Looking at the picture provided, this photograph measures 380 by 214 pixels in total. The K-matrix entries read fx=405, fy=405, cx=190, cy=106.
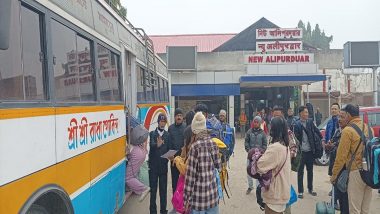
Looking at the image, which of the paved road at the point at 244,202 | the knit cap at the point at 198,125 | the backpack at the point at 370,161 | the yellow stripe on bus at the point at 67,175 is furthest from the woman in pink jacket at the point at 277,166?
the paved road at the point at 244,202

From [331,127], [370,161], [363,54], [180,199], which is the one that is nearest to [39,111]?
[180,199]

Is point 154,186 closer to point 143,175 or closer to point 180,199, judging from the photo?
point 143,175

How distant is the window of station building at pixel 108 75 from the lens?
491cm

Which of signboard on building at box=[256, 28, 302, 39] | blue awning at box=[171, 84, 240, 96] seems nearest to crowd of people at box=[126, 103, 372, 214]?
blue awning at box=[171, 84, 240, 96]

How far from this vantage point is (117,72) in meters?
5.88

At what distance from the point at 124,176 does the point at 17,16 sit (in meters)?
3.73

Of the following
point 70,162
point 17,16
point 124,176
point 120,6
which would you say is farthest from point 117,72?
point 120,6

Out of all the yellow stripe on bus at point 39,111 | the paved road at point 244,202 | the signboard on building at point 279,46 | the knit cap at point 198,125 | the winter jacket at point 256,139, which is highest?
the signboard on building at point 279,46

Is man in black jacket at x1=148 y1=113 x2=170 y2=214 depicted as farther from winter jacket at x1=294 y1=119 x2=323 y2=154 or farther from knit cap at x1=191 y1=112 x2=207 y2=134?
winter jacket at x1=294 y1=119 x2=323 y2=154

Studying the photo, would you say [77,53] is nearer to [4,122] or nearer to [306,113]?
[4,122]

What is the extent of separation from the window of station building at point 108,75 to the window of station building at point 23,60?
1.70 metres

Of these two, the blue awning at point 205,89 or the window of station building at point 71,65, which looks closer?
the window of station building at point 71,65

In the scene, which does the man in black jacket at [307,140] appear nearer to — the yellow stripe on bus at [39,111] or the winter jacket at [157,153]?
the winter jacket at [157,153]

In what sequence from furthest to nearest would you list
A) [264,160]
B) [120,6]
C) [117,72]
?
[120,6] → [117,72] → [264,160]
